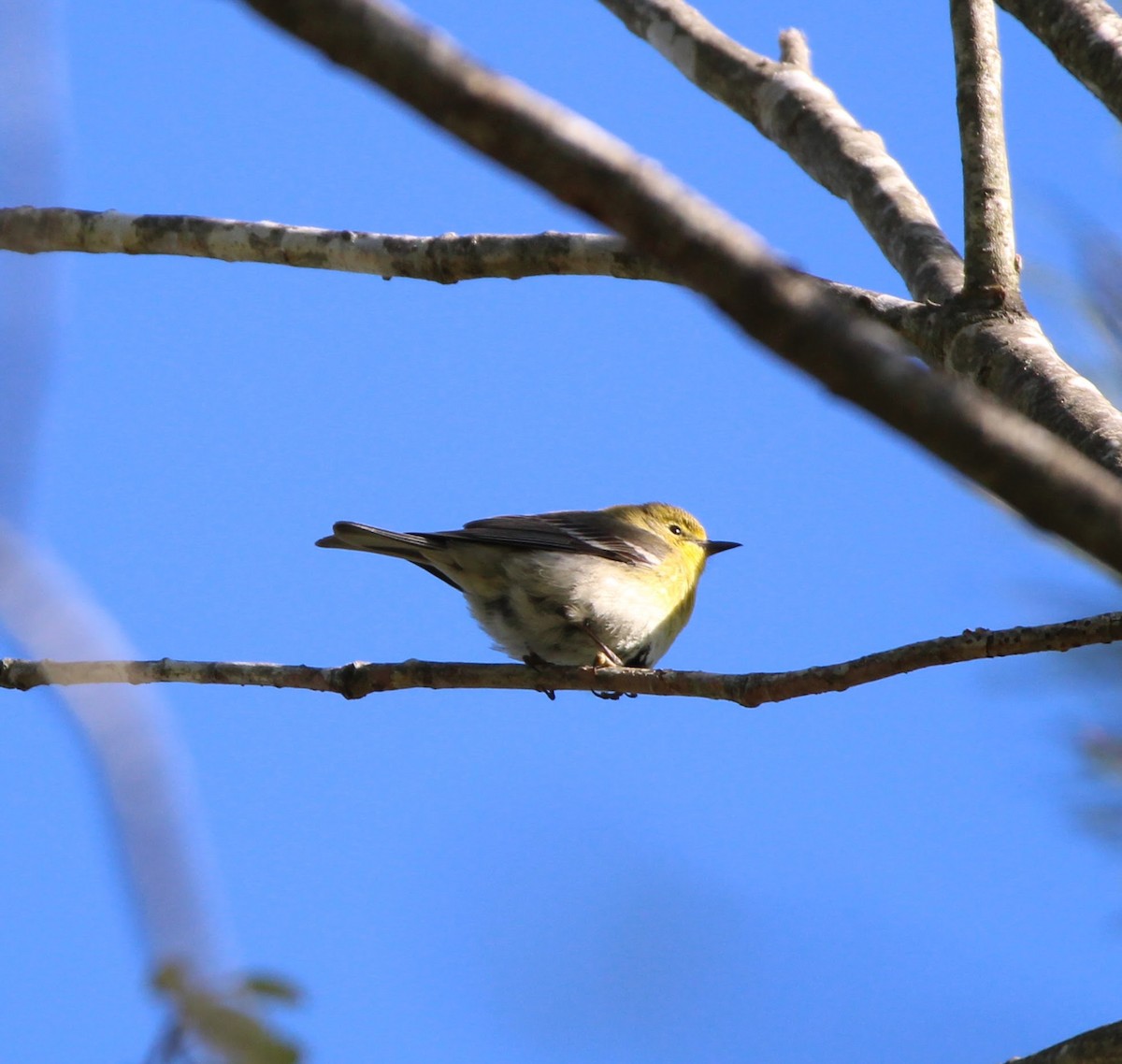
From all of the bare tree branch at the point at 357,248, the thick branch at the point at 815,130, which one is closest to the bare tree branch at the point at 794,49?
the thick branch at the point at 815,130

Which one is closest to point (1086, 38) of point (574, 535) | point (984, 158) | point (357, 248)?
point (984, 158)

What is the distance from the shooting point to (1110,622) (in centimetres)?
257

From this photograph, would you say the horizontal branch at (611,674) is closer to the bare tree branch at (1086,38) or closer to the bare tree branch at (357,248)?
the bare tree branch at (357,248)

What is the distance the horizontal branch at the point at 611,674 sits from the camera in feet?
8.79

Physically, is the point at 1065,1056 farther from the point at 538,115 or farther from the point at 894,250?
the point at 538,115

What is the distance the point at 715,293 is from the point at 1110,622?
1784 millimetres

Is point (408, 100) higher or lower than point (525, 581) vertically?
lower

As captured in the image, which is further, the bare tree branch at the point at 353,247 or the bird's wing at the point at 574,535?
the bird's wing at the point at 574,535

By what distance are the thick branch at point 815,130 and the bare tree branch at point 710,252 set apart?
260 cm

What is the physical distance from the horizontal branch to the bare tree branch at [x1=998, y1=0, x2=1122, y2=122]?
6.87 ft

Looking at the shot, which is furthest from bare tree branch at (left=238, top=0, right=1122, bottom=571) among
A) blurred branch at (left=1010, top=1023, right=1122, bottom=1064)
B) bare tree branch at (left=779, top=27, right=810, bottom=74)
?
bare tree branch at (left=779, top=27, right=810, bottom=74)

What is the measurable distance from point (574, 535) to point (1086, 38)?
3079mm

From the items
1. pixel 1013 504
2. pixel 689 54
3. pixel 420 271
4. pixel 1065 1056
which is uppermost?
pixel 689 54

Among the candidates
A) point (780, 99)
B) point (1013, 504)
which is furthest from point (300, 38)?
point (780, 99)
